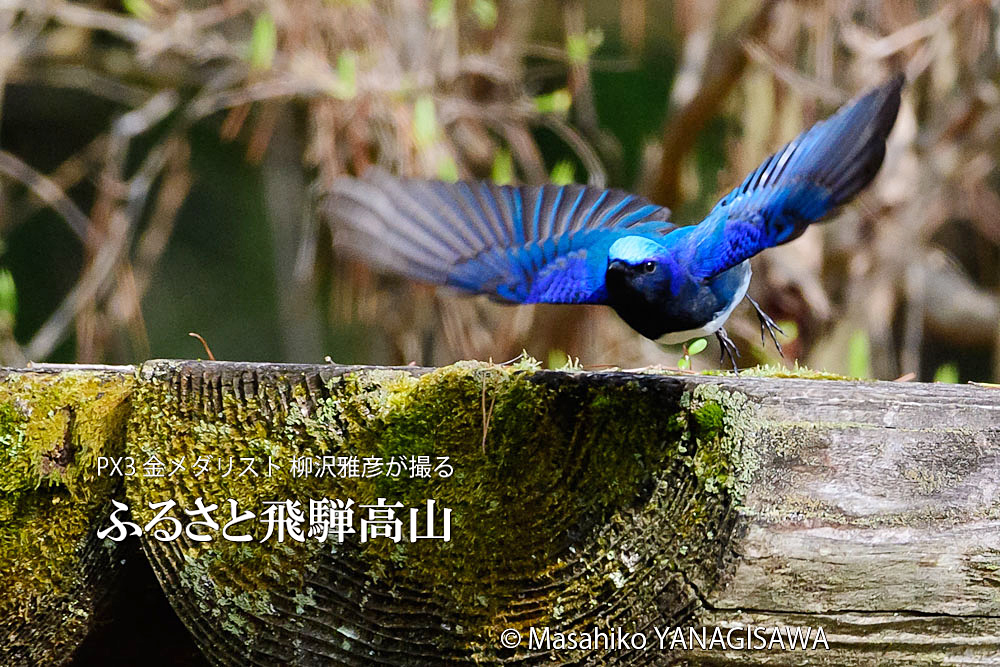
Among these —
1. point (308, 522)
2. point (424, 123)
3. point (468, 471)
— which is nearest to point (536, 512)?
point (468, 471)

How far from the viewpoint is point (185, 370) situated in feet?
3.72

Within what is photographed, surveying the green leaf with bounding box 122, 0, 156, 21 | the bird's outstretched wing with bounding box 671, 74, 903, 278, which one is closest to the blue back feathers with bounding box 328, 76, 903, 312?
the bird's outstretched wing with bounding box 671, 74, 903, 278

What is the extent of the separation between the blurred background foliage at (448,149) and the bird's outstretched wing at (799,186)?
1.58m

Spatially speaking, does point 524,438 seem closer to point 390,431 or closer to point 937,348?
point 390,431

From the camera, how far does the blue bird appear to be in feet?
4.99

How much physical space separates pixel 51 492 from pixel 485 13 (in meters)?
3.41

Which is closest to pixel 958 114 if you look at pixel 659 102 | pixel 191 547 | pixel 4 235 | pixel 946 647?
pixel 659 102

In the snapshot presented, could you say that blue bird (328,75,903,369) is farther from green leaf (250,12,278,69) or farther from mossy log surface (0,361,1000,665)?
green leaf (250,12,278,69)

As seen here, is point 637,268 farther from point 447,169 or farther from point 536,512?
point 447,169

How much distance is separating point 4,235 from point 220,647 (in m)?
5.08

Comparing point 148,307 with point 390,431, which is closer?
point 390,431

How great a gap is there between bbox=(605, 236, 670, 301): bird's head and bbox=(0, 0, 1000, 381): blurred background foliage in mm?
1617

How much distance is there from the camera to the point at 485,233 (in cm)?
181

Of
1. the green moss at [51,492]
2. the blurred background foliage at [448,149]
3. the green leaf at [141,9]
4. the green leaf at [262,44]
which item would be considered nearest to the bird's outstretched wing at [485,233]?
the green moss at [51,492]
